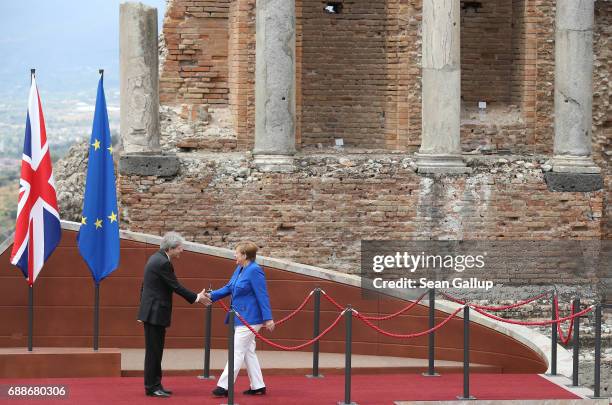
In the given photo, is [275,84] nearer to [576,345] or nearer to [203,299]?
[203,299]

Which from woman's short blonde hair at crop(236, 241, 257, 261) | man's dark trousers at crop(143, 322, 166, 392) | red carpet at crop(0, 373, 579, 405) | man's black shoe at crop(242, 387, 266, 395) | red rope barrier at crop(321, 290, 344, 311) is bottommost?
red carpet at crop(0, 373, 579, 405)

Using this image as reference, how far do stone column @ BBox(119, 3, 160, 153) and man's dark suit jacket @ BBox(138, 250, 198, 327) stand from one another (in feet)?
31.3

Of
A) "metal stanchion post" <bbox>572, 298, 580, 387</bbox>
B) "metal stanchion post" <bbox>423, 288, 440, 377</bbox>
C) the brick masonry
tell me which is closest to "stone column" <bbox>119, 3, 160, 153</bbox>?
the brick masonry

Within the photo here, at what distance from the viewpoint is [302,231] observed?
25.0 metres

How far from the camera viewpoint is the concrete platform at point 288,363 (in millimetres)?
17344

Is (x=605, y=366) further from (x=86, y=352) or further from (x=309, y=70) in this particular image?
(x=309, y=70)

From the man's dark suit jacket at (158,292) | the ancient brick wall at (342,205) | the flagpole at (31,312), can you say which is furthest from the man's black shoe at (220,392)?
the ancient brick wall at (342,205)

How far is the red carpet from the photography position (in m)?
15.4

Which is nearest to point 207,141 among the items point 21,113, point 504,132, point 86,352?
point 504,132

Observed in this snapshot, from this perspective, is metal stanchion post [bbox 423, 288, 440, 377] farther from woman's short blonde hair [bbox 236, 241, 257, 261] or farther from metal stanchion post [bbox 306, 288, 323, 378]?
woman's short blonde hair [bbox 236, 241, 257, 261]

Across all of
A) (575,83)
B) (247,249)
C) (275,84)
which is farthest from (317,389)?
(575,83)

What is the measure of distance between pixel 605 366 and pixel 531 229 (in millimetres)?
4810

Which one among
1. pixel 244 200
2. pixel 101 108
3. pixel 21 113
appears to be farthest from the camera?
pixel 21 113

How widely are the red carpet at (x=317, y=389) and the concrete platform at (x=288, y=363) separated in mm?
268
